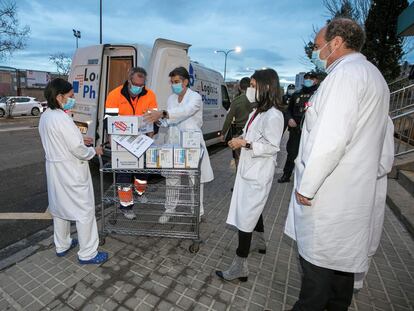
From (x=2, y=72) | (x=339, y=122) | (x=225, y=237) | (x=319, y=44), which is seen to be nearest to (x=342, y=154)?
(x=339, y=122)

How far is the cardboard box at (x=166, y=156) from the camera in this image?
3.08 m

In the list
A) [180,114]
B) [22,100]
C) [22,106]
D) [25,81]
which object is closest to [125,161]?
[180,114]

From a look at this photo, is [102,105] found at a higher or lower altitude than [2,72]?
lower

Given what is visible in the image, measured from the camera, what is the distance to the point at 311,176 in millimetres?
1607

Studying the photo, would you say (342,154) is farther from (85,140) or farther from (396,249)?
(396,249)

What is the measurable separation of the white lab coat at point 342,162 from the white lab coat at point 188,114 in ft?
6.71

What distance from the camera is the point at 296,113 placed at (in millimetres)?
5746

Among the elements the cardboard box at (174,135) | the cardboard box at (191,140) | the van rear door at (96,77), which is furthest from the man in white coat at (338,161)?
the van rear door at (96,77)

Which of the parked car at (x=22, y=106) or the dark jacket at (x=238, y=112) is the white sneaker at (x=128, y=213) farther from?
the parked car at (x=22, y=106)

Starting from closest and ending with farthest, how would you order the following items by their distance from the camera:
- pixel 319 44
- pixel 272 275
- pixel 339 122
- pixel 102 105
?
pixel 339 122, pixel 319 44, pixel 272 275, pixel 102 105

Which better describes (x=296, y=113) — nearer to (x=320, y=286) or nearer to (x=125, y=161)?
(x=125, y=161)

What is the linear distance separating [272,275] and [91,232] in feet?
6.28

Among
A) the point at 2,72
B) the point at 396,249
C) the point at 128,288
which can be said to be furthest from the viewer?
the point at 2,72

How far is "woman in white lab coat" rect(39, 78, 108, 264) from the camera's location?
2625 millimetres
